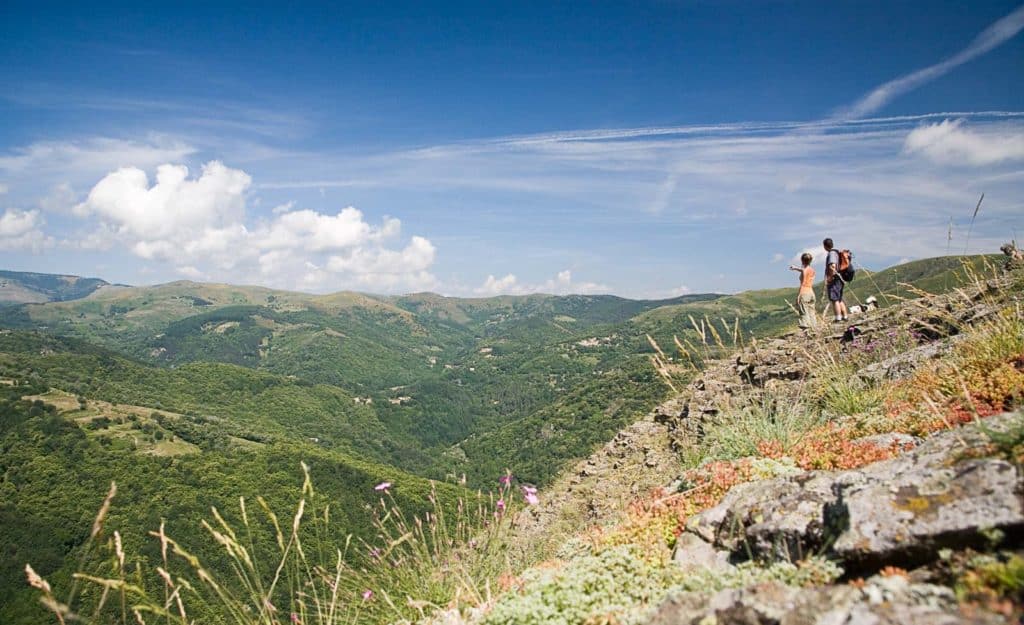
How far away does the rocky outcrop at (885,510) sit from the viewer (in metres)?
2.99

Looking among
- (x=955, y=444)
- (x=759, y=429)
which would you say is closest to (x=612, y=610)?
(x=955, y=444)

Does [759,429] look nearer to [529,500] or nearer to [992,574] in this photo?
[529,500]

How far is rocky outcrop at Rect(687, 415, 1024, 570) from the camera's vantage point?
9.81ft

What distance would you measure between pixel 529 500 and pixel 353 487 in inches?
5332

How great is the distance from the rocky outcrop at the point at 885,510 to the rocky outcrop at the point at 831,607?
0.37 metres

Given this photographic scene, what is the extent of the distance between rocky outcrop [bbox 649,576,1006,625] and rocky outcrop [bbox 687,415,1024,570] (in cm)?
37

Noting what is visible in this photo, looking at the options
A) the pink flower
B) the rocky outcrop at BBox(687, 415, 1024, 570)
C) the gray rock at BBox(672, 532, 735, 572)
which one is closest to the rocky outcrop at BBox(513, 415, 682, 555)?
the pink flower

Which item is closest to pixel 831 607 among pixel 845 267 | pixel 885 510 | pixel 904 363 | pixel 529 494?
pixel 885 510

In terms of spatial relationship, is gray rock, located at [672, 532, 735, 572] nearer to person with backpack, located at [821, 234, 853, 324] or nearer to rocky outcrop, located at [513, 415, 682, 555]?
rocky outcrop, located at [513, 415, 682, 555]

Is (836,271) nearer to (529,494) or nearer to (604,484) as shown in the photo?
(604,484)

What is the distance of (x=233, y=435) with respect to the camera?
162 m

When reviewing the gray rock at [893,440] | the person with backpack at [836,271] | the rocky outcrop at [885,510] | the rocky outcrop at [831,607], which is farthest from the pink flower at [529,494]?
the person with backpack at [836,271]

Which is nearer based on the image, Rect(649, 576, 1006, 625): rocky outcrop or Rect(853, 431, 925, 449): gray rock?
Rect(649, 576, 1006, 625): rocky outcrop

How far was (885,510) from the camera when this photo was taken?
3395 millimetres
